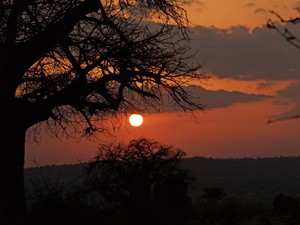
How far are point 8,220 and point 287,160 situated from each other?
16961cm

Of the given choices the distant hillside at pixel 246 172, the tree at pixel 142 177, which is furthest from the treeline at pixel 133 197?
the distant hillside at pixel 246 172

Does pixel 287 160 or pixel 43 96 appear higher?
pixel 287 160

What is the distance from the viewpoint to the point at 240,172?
531ft

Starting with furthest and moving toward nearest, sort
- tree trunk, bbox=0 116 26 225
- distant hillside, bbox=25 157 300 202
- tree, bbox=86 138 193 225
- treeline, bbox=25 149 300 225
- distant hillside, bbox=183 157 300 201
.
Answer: distant hillside, bbox=183 157 300 201 → distant hillside, bbox=25 157 300 202 → tree, bbox=86 138 193 225 → treeline, bbox=25 149 300 225 → tree trunk, bbox=0 116 26 225

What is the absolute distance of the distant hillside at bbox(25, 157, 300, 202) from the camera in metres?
121

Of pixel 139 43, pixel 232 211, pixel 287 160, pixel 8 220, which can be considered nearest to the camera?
pixel 8 220

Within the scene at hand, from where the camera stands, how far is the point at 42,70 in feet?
41.2

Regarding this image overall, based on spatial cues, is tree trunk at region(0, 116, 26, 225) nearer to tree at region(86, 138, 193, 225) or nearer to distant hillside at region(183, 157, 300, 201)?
tree at region(86, 138, 193, 225)

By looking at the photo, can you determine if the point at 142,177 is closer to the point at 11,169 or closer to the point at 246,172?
the point at 11,169

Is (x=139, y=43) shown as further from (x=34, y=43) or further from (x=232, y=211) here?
(x=232, y=211)

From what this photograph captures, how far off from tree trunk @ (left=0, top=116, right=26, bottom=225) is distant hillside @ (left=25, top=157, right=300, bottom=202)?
9918cm

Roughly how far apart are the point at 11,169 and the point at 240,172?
15375 centimetres

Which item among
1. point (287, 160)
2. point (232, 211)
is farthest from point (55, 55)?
point (287, 160)

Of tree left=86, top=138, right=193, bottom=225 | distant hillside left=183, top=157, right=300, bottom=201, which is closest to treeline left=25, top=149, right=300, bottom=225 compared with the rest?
tree left=86, top=138, right=193, bottom=225
